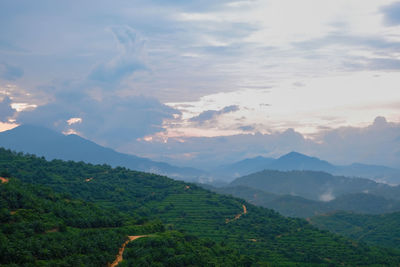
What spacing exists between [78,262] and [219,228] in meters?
62.2

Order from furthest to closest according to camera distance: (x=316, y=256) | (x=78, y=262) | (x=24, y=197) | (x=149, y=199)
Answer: (x=149, y=199)
(x=316, y=256)
(x=24, y=197)
(x=78, y=262)

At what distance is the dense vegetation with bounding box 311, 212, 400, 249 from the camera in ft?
472

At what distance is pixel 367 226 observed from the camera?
170 meters

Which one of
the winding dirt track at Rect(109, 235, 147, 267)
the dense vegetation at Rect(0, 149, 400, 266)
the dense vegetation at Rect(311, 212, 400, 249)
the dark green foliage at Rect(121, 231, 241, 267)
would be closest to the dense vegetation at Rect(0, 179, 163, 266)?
the winding dirt track at Rect(109, 235, 147, 267)

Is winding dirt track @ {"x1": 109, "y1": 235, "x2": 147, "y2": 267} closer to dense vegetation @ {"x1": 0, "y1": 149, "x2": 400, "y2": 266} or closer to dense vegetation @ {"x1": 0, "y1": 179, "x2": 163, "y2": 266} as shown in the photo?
dense vegetation @ {"x1": 0, "y1": 179, "x2": 163, "y2": 266}

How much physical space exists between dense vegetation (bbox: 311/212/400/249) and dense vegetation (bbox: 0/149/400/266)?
144ft

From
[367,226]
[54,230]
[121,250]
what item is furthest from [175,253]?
[367,226]

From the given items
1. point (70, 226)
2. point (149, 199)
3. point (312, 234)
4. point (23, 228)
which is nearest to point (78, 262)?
point (23, 228)

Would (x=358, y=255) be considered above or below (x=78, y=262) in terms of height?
below

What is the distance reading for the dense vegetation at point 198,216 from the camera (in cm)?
8269

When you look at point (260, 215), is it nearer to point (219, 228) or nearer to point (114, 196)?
point (219, 228)

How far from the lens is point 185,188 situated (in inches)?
5231

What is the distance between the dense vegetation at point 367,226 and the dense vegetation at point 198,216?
4397cm

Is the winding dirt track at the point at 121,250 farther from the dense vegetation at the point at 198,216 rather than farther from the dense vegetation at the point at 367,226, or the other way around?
the dense vegetation at the point at 367,226
